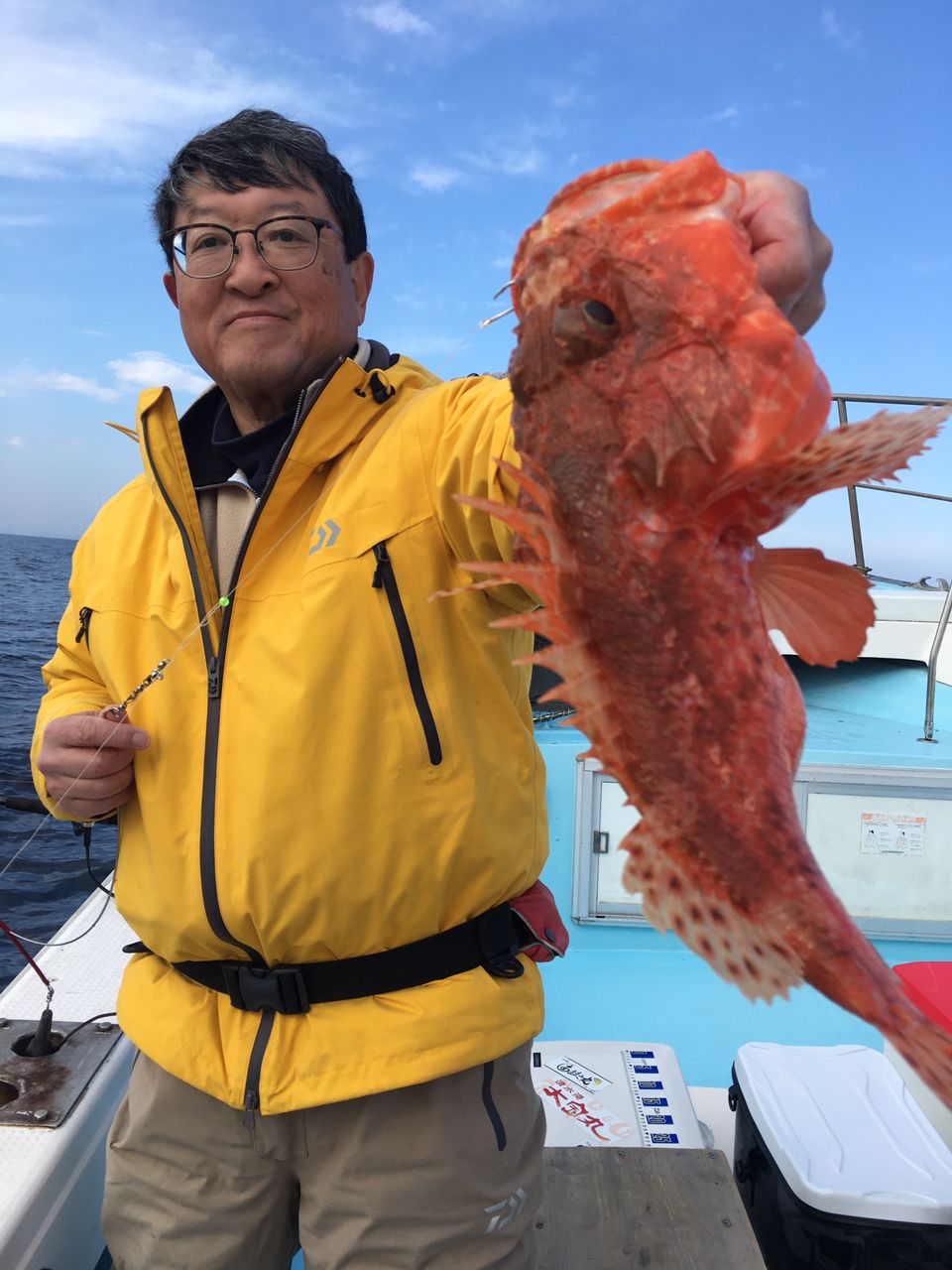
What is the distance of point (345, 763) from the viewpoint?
2117 mm

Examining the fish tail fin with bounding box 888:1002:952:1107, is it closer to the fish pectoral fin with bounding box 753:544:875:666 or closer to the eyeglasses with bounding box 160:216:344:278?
the fish pectoral fin with bounding box 753:544:875:666

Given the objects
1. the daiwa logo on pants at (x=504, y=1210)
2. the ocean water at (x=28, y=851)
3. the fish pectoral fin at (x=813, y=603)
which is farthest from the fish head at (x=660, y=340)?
the ocean water at (x=28, y=851)

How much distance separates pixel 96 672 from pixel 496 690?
4.87 ft

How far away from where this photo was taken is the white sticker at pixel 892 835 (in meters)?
5.77

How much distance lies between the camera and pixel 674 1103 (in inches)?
135

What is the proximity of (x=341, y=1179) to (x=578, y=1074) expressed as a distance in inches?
63.8

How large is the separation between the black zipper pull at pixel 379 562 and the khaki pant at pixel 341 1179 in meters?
1.28

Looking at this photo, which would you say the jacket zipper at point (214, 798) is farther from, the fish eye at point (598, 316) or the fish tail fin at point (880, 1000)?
the fish tail fin at point (880, 1000)

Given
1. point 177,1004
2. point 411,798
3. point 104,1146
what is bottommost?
point 104,1146

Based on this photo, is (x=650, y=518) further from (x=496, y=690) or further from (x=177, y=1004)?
(x=177, y=1004)

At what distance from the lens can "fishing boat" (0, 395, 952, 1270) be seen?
3000 mm

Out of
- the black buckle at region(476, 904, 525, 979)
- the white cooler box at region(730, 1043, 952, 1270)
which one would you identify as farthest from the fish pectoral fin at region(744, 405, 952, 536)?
the white cooler box at region(730, 1043, 952, 1270)

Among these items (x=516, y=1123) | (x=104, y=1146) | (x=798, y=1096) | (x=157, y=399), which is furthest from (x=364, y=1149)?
(x=157, y=399)

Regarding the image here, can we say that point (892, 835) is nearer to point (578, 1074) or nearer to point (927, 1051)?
point (578, 1074)
